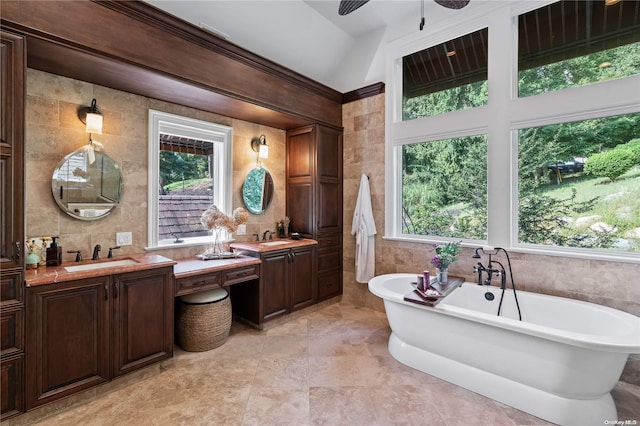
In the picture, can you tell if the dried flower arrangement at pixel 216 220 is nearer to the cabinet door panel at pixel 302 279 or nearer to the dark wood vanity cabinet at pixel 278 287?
the dark wood vanity cabinet at pixel 278 287

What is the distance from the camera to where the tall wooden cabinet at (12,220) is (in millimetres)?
1718

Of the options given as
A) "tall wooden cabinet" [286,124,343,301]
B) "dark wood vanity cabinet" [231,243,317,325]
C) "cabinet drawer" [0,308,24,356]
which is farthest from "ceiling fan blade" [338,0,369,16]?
"cabinet drawer" [0,308,24,356]

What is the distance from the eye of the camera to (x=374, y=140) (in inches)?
152

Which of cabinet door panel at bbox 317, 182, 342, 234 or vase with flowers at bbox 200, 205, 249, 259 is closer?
vase with flowers at bbox 200, 205, 249, 259

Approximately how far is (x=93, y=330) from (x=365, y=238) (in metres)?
2.89

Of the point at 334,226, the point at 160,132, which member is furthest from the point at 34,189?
the point at 334,226

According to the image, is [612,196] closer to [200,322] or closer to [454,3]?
[454,3]

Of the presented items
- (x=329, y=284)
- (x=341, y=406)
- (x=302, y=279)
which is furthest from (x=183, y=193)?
(x=341, y=406)

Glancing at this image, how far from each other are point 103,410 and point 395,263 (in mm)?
3122

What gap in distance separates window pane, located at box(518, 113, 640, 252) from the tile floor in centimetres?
124

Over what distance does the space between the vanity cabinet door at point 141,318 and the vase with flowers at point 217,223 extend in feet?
2.32

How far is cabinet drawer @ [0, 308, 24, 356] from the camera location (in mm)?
1712

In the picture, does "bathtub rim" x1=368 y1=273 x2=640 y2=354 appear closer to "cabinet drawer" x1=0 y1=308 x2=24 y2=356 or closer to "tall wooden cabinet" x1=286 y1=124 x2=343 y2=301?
"tall wooden cabinet" x1=286 y1=124 x2=343 y2=301

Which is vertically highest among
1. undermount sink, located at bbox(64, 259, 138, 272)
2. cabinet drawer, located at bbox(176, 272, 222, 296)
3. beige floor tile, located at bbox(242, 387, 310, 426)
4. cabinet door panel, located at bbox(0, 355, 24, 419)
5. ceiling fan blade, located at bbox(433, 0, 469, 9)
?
ceiling fan blade, located at bbox(433, 0, 469, 9)
